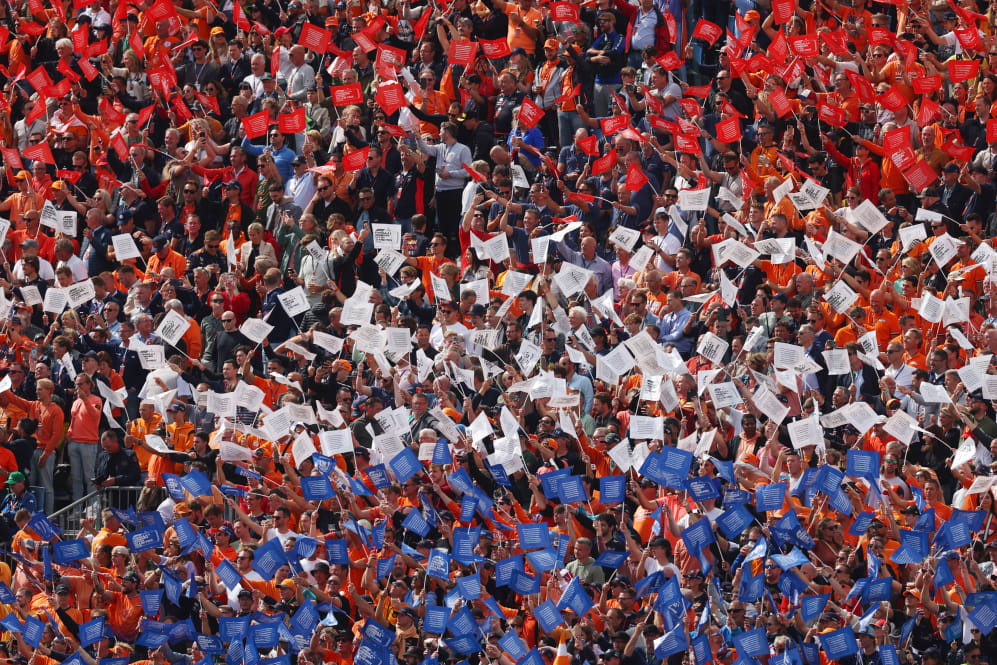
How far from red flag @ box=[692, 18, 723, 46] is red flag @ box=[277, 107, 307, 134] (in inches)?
159

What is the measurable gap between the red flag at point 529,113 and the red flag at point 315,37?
2.70 metres

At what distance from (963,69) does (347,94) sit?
6169 millimetres

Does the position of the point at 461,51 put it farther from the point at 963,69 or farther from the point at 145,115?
the point at 963,69

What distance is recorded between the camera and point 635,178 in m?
21.5

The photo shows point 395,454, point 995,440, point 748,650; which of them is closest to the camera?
point 748,650

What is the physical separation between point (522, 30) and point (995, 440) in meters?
8.11

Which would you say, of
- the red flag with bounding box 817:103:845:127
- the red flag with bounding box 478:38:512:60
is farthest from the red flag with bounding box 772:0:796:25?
the red flag with bounding box 478:38:512:60

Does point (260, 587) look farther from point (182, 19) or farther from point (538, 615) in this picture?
point (182, 19)

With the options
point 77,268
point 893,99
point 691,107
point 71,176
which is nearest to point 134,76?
point 71,176

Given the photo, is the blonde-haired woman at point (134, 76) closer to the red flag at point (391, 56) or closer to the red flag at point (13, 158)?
the red flag at point (13, 158)

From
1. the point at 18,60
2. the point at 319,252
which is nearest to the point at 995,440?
the point at 319,252

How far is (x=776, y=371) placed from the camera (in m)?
18.5

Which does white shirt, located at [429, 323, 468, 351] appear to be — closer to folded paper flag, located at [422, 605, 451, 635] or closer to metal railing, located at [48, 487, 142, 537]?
metal railing, located at [48, 487, 142, 537]

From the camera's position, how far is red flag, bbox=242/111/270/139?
23.2m
